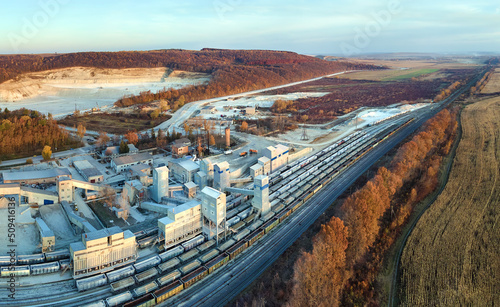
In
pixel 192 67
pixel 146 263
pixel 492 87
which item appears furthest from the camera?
pixel 192 67

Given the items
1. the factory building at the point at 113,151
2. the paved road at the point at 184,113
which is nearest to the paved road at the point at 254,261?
the factory building at the point at 113,151

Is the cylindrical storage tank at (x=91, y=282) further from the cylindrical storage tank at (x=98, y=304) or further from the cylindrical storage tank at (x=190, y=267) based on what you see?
the cylindrical storage tank at (x=190, y=267)

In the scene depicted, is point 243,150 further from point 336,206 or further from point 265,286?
point 265,286

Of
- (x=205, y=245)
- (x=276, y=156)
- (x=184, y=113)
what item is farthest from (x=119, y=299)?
(x=184, y=113)

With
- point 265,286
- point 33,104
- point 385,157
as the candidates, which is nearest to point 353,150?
point 385,157

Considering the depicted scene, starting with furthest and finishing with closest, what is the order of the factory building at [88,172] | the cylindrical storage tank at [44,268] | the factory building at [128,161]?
1. the factory building at [128,161]
2. the factory building at [88,172]
3. the cylindrical storage tank at [44,268]

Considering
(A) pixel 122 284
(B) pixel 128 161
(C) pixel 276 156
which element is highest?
(C) pixel 276 156

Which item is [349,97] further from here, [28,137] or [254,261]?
[254,261]
